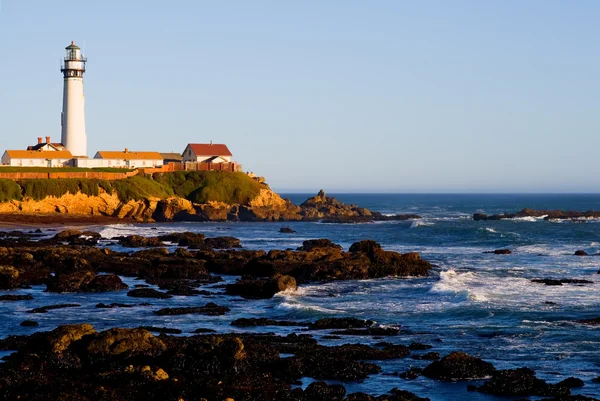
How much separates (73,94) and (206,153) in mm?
21141

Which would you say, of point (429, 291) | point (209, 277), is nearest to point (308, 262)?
point (209, 277)

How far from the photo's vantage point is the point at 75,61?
93.8m

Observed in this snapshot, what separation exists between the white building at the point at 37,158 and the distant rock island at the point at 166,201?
895cm

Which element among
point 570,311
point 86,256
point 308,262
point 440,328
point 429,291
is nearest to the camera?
point 440,328

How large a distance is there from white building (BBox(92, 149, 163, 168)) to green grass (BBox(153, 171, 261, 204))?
6326mm

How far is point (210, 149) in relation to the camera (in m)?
111

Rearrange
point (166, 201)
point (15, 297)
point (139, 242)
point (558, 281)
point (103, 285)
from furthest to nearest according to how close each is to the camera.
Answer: point (166, 201), point (139, 242), point (558, 281), point (103, 285), point (15, 297)

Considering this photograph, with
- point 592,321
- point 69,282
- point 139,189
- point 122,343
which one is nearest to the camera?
point 122,343

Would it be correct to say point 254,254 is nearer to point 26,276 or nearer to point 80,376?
point 26,276

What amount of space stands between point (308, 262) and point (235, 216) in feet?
173

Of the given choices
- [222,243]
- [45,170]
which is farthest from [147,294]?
[45,170]

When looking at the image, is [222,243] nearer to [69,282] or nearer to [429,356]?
[69,282]

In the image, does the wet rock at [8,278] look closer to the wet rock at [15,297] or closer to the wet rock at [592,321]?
the wet rock at [15,297]

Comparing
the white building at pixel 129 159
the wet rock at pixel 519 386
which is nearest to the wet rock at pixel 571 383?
the wet rock at pixel 519 386
